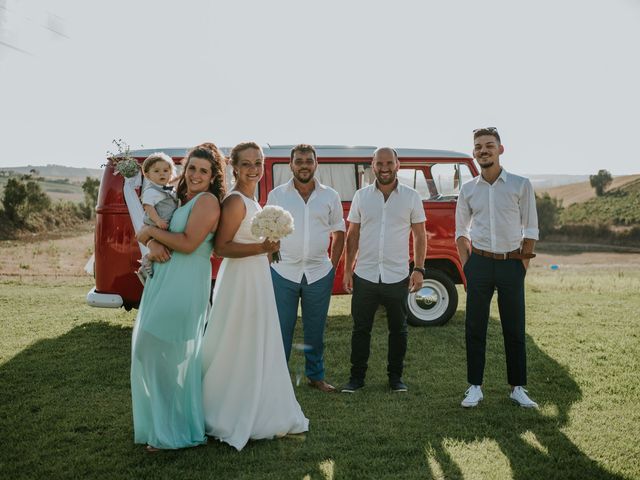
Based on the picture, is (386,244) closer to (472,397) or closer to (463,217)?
(463,217)

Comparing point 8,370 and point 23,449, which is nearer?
point 23,449

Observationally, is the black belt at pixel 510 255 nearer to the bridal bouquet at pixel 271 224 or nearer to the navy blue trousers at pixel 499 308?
the navy blue trousers at pixel 499 308

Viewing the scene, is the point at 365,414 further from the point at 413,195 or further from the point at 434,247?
the point at 434,247

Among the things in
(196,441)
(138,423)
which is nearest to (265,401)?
(196,441)

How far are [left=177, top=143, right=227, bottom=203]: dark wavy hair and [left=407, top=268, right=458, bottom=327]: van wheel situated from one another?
14.8 ft

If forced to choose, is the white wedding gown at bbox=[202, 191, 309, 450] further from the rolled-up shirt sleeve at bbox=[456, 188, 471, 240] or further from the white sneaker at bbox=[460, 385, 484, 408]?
the rolled-up shirt sleeve at bbox=[456, 188, 471, 240]

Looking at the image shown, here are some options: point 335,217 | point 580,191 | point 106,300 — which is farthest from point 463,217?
point 580,191

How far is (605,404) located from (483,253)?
1.62 metres

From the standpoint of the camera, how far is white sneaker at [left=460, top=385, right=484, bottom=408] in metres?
4.69

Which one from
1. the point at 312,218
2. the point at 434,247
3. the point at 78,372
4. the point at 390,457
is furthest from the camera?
the point at 434,247

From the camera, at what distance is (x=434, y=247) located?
7590mm

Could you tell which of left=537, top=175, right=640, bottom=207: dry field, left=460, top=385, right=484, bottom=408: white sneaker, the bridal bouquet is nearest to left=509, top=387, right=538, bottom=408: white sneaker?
left=460, top=385, right=484, bottom=408: white sneaker

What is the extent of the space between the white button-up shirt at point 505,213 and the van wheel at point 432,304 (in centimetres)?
309

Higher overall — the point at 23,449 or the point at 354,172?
the point at 354,172
